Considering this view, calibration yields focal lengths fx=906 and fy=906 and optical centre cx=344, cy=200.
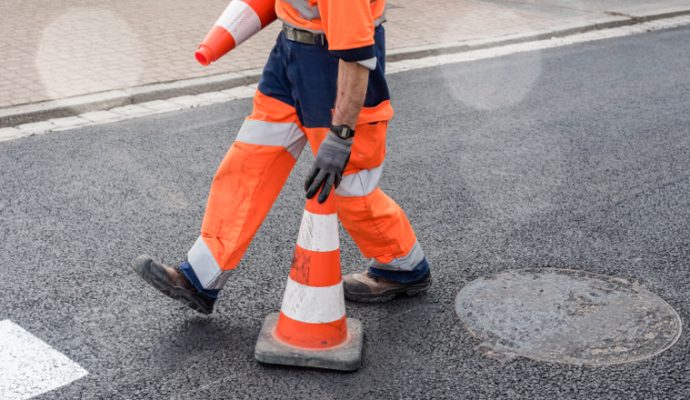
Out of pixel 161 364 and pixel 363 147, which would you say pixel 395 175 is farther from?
pixel 161 364

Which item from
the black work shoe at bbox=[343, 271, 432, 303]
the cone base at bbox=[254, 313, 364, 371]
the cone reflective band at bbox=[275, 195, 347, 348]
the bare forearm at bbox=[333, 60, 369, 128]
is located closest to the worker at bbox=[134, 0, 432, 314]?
the bare forearm at bbox=[333, 60, 369, 128]

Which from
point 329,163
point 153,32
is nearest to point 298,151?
point 329,163

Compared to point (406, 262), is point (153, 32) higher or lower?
lower

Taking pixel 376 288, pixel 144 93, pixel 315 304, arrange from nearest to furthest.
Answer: pixel 315 304
pixel 376 288
pixel 144 93

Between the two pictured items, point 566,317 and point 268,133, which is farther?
point 566,317

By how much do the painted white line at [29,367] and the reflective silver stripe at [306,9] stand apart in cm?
153

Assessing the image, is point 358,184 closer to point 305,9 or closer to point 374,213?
point 374,213

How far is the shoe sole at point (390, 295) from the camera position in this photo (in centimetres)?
397

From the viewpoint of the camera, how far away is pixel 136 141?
6.32 m

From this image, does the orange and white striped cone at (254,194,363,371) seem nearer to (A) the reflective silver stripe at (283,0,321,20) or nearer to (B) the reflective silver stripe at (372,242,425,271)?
(B) the reflective silver stripe at (372,242,425,271)

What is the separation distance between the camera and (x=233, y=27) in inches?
140

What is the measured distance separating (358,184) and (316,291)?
45cm

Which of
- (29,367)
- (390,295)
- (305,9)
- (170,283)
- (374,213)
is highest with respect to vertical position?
(305,9)

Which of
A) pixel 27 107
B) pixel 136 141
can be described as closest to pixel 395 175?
pixel 136 141
